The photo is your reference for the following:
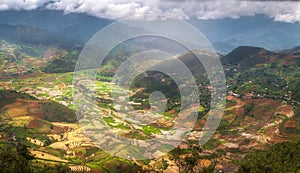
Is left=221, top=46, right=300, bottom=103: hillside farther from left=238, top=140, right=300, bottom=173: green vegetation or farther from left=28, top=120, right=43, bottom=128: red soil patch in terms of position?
left=28, top=120, right=43, bottom=128: red soil patch

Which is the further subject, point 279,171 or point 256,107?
point 256,107

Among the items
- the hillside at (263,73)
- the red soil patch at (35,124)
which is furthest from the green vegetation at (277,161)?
the red soil patch at (35,124)

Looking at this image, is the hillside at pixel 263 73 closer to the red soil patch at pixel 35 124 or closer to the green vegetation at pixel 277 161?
the green vegetation at pixel 277 161

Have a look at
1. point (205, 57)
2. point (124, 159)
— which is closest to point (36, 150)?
point (124, 159)

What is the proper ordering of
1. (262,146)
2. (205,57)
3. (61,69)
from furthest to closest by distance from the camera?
(61,69) < (205,57) < (262,146)

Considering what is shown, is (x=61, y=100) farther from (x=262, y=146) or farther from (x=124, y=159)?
(x=262, y=146)

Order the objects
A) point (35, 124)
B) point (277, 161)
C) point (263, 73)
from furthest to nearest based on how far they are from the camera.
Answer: point (263, 73) < point (35, 124) < point (277, 161)

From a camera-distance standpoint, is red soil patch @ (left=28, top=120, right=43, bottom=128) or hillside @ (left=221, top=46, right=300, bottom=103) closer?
red soil patch @ (left=28, top=120, right=43, bottom=128)

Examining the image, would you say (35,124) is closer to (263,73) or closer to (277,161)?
(277,161)

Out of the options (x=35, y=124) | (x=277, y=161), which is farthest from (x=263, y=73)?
(x=35, y=124)

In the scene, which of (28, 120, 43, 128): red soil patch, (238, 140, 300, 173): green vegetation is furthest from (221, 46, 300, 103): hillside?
(28, 120, 43, 128): red soil patch

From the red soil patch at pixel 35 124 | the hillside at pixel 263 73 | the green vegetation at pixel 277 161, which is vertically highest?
the hillside at pixel 263 73
